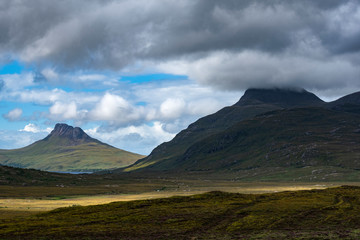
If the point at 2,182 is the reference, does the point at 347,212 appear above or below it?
below

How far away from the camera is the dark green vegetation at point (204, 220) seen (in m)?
60.7

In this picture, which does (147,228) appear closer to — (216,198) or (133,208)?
(133,208)

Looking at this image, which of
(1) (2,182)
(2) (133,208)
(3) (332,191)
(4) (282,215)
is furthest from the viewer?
(1) (2,182)

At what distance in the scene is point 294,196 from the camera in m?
104

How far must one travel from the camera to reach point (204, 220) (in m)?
73.1

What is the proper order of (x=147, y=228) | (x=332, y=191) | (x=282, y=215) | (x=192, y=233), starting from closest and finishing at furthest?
(x=192, y=233), (x=147, y=228), (x=282, y=215), (x=332, y=191)

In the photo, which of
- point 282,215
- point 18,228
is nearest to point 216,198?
point 282,215

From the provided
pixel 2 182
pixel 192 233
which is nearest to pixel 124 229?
pixel 192 233

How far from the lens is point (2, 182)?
636ft

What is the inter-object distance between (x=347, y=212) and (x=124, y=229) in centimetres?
4664

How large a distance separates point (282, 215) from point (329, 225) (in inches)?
405

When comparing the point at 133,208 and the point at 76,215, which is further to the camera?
the point at 133,208

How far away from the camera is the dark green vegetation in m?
60.7

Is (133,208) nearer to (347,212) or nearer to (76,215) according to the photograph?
(76,215)
